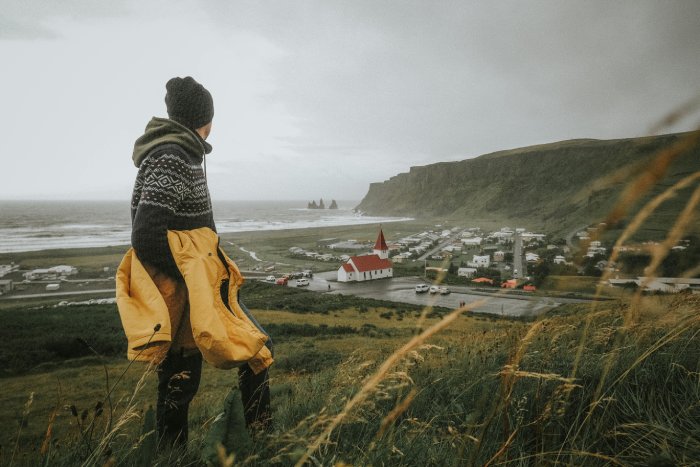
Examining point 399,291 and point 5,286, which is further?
point 399,291

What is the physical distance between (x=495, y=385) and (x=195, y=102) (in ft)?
8.61

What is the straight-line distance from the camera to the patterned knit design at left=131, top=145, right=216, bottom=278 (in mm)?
1722

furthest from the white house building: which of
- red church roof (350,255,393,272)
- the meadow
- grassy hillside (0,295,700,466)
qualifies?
the meadow

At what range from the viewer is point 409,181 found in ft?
532

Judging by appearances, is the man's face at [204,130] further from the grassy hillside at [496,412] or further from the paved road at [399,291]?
the paved road at [399,291]

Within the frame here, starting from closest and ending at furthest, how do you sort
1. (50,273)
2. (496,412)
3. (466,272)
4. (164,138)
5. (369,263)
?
(496,412), (164,138), (50,273), (466,272), (369,263)

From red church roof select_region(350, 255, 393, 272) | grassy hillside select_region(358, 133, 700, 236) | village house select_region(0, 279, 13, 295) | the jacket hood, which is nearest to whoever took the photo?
the jacket hood

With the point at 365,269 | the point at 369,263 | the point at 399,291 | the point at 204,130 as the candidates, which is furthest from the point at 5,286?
the point at 204,130

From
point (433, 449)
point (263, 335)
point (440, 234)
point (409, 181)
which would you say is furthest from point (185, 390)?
point (409, 181)

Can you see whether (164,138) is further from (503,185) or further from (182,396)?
(503,185)

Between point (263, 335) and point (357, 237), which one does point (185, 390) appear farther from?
point (357, 237)

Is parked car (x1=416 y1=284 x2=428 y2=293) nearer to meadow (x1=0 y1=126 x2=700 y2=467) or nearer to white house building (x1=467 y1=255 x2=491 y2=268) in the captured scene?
white house building (x1=467 y1=255 x2=491 y2=268)

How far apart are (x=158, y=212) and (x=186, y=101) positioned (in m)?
0.76

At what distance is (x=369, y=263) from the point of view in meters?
46.3
